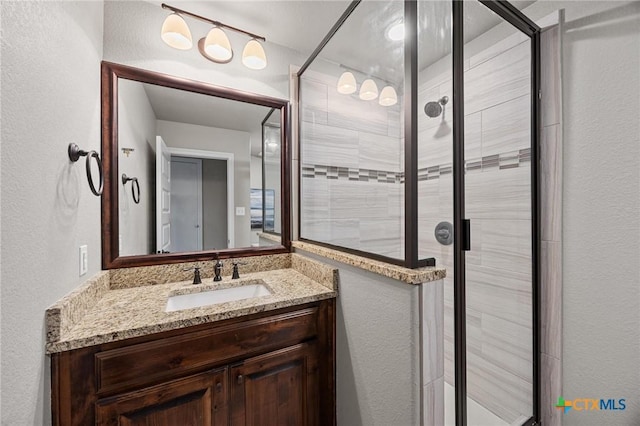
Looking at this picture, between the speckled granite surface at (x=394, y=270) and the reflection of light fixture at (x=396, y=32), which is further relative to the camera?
the reflection of light fixture at (x=396, y=32)

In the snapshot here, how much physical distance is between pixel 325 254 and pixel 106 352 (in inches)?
36.4

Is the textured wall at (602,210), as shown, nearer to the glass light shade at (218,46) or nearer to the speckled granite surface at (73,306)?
the glass light shade at (218,46)

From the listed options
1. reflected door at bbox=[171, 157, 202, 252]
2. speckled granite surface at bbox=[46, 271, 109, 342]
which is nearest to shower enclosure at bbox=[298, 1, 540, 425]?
reflected door at bbox=[171, 157, 202, 252]

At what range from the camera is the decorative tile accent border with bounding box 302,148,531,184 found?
1.08 meters

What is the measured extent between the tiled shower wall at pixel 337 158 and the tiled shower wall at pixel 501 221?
0.51 meters

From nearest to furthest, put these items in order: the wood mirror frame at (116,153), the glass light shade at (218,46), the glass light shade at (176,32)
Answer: the wood mirror frame at (116,153) → the glass light shade at (176,32) → the glass light shade at (218,46)

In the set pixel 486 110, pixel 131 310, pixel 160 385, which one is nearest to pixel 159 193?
pixel 131 310

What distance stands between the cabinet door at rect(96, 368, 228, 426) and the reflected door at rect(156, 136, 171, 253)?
28.1 inches

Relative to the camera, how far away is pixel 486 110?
145 cm

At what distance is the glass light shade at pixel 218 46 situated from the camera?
1.48 m

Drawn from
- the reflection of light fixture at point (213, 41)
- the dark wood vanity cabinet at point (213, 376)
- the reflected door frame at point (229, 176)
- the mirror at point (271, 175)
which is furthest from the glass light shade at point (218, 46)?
the dark wood vanity cabinet at point (213, 376)

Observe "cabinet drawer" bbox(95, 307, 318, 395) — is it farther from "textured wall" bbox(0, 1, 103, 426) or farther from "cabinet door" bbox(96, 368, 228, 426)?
"textured wall" bbox(0, 1, 103, 426)

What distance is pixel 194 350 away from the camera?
101 centimetres

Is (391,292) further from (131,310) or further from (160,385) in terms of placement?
(131,310)
